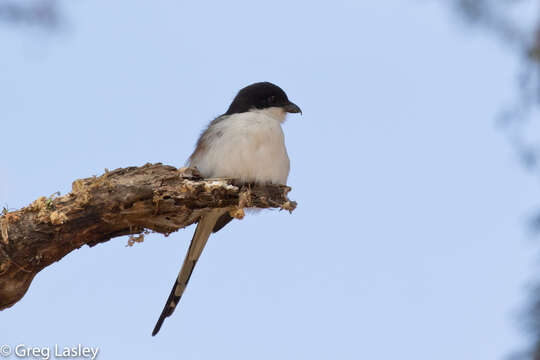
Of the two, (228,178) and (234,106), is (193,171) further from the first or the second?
(234,106)

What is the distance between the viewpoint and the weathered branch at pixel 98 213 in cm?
470

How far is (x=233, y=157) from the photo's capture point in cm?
568

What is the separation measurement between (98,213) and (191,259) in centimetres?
149

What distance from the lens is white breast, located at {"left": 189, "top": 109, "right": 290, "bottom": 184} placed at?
568 centimetres

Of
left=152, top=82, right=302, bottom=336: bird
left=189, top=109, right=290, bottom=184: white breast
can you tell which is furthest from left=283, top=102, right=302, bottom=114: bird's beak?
left=189, top=109, right=290, bottom=184: white breast

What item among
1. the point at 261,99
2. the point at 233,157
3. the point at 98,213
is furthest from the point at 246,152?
the point at 98,213

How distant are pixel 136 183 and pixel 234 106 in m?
1.98

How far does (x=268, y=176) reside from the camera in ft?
18.9

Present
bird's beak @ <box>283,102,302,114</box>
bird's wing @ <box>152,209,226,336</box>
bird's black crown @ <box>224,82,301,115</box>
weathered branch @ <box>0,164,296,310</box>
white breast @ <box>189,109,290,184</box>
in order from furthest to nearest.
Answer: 1. bird's beak @ <box>283,102,302,114</box>
2. bird's black crown @ <box>224,82,301,115</box>
3. bird's wing @ <box>152,209,226,336</box>
4. white breast @ <box>189,109,290,184</box>
5. weathered branch @ <box>0,164,296,310</box>

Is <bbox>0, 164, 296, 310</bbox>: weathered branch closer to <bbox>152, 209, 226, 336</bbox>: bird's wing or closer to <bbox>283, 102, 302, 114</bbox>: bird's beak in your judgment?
<bbox>152, 209, 226, 336</bbox>: bird's wing

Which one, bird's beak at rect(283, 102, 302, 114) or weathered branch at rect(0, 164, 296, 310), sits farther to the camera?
bird's beak at rect(283, 102, 302, 114)

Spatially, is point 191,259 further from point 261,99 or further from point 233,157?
point 261,99

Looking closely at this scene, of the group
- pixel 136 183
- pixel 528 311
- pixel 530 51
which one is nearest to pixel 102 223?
pixel 136 183

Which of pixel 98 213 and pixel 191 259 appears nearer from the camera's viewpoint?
pixel 98 213
